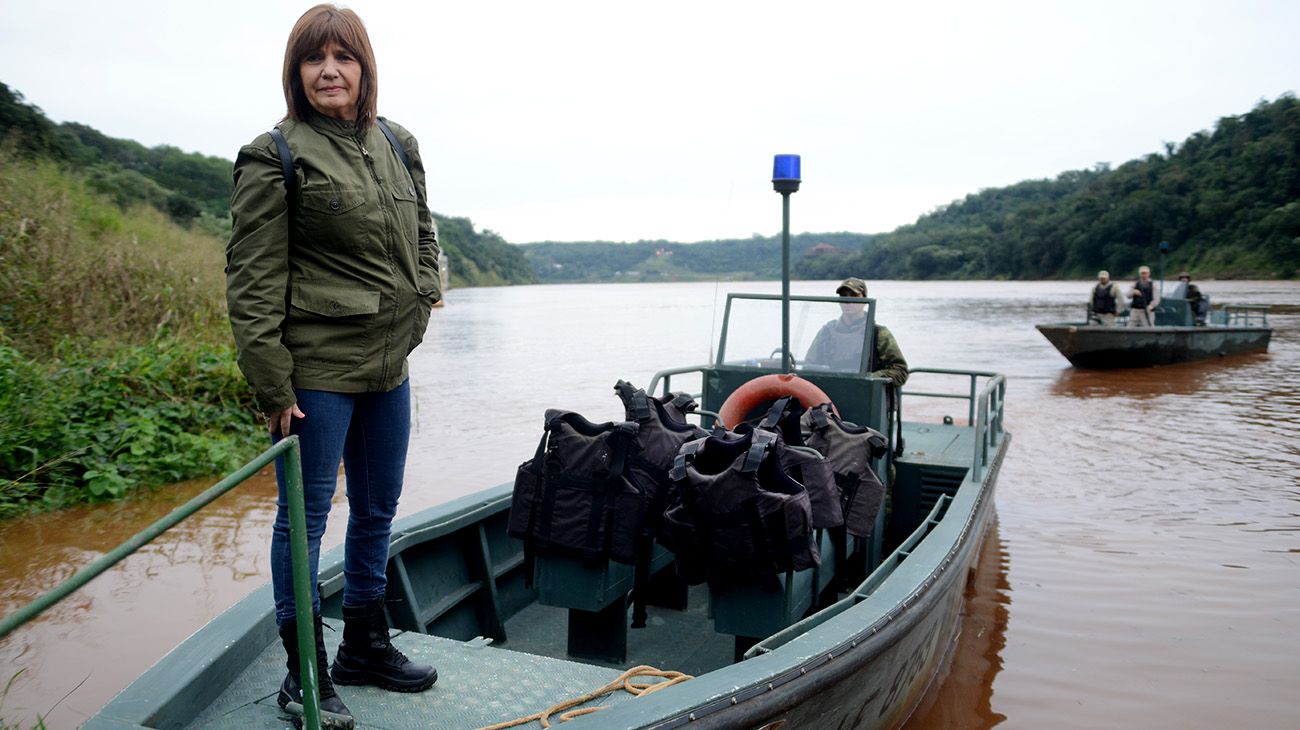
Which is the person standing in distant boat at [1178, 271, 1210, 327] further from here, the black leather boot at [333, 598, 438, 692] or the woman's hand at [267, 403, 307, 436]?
the woman's hand at [267, 403, 307, 436]

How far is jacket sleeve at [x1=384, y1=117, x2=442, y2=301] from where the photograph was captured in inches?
104

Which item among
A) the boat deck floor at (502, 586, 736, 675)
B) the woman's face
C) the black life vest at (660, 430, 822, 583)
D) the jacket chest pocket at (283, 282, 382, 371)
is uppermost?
the woman's face

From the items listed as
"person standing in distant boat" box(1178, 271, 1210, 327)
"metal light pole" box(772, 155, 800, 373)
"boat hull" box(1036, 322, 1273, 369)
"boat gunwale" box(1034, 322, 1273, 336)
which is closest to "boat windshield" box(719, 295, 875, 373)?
"metal light pole" box(772, 155, 800, 373)

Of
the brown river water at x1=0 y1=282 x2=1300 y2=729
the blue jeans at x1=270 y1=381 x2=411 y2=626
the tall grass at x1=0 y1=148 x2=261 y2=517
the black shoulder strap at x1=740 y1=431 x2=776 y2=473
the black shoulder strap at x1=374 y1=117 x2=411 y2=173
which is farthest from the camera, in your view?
the tall grass at x1=0 y1=148 x2=261 y2=517

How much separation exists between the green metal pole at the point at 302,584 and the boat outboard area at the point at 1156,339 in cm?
1893

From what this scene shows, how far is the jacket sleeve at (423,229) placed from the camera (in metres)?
2.65

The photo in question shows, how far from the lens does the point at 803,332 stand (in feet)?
19.5

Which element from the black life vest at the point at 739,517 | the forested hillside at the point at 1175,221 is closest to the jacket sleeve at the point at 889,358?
the black life vest at the point at 739,517

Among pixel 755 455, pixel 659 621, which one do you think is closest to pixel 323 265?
pixel 755 455

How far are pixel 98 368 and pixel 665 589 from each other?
261 inches

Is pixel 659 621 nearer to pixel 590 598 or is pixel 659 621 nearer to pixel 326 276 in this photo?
pixel 590 598

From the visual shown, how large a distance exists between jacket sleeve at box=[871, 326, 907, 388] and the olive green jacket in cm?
383

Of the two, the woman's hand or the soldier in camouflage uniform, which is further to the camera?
the soldier in camouflage uniform

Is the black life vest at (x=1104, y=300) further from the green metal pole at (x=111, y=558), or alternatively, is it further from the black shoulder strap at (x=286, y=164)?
the green metal pole at (x=111, y=558)
